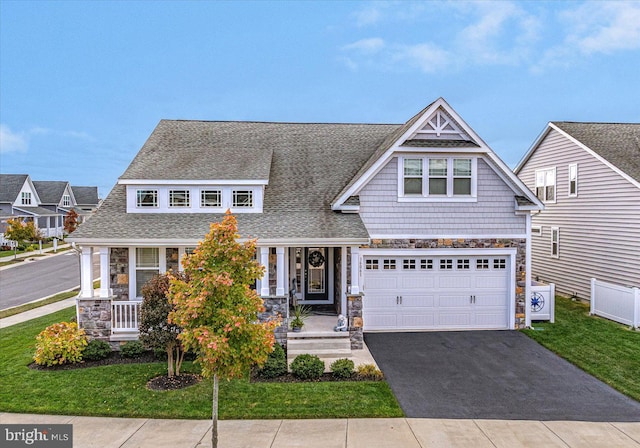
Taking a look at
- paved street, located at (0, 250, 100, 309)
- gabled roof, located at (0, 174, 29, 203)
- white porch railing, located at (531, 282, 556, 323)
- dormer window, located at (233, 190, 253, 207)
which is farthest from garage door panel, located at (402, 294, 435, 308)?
gabled roof, located at (0, 174, 29, 203)

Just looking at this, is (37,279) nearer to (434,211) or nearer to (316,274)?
(316,274)

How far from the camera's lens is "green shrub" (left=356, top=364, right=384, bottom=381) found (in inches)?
376

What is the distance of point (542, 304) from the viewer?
567 inches

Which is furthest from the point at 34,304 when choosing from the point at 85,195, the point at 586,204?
the point at 85,195

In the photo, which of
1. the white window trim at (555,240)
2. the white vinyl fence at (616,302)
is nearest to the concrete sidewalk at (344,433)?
the white vinyl fence at (616,302)

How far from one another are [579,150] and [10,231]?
4267 centimetres

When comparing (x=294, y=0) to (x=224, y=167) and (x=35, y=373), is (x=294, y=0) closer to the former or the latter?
(x=224, y=167)

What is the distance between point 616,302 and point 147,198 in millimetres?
16271

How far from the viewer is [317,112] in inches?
6166

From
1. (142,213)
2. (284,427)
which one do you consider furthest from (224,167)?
(284,427)

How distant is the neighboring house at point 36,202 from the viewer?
157 feet

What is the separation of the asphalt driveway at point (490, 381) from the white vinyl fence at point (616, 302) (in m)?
2.99

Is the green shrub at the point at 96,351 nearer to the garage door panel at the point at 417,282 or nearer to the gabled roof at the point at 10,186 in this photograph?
the garage door panel at the point at 417,282

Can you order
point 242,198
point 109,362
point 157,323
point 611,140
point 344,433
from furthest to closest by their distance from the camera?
point 611,140 → point 242,198 → point 109,362 → point 157,323 → point 344,433
